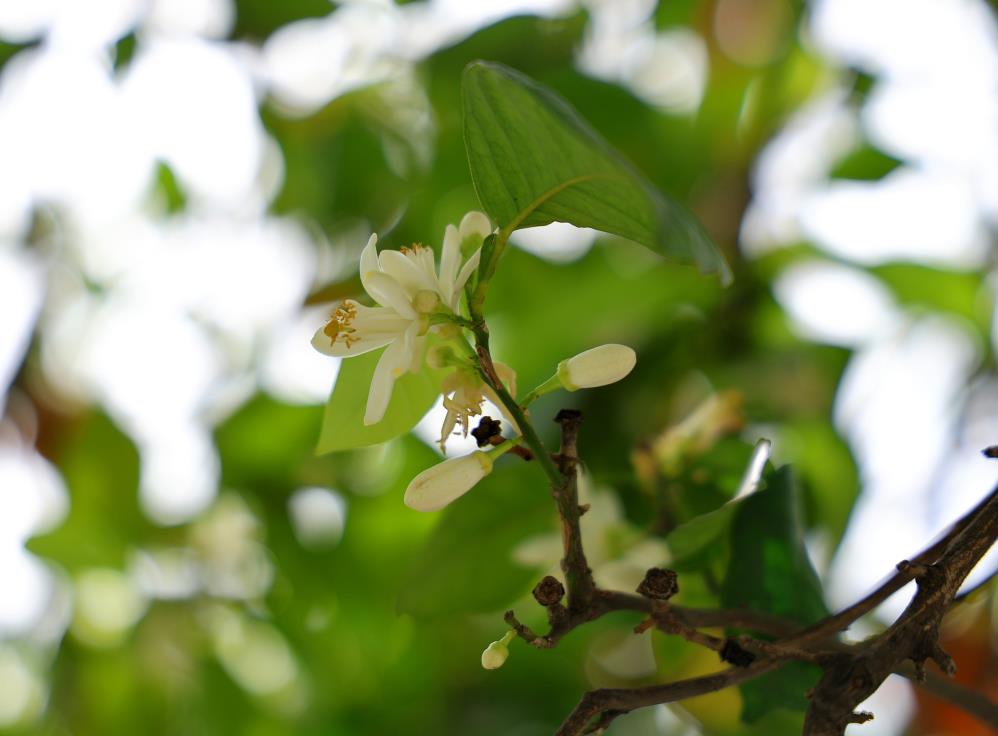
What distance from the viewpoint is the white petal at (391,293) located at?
18.9 inches

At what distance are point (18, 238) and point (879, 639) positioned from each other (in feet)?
4.94

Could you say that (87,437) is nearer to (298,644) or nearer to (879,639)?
(298,644)

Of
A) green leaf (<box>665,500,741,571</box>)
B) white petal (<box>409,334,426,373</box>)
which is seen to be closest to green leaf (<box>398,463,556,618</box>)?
green leaf (<box>665,500,741,571</box>)

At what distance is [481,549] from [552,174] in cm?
35

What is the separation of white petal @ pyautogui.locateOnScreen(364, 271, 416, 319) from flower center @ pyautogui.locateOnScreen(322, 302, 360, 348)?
24 millimetres

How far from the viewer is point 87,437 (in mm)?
1357

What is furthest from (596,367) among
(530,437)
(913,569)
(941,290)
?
(941,290)

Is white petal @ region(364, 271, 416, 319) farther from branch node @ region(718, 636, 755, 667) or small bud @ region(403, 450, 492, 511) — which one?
branch node @ region(718, 636, 755, 667)

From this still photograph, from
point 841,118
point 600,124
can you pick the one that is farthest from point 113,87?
point 841,118

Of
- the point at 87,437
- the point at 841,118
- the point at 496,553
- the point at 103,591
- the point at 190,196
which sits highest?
the point at 841,118

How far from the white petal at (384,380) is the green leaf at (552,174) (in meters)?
0.09

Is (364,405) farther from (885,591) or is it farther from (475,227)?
(885,591)

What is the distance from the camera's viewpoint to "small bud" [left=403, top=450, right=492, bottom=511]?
1.55ft

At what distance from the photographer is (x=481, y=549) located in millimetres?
721
